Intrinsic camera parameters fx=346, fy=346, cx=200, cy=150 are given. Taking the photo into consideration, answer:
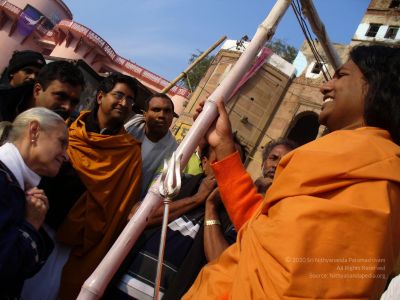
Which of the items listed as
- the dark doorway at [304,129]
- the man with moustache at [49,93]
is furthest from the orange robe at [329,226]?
the dark doorway at [304,129]

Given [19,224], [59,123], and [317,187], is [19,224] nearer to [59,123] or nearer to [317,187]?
[59,123]

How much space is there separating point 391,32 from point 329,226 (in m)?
22.2

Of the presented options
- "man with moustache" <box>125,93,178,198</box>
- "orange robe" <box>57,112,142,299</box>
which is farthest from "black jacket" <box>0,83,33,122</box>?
"man with moustache" <box>125,93,178,198</box>

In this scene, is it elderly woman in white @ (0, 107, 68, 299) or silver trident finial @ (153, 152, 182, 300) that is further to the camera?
elderly woman in white @ (0, 107, 68, 299)

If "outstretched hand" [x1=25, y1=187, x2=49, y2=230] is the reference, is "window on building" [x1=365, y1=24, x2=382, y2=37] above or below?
above

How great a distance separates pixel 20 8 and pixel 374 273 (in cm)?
2807

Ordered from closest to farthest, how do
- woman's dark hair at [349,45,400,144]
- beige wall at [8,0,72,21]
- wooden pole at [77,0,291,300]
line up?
woman's dark hair at [349,45,400,144] → wooden pole at [77,0,291,300] → beige wall at [8,0,72,21]

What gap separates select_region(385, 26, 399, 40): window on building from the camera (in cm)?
1906

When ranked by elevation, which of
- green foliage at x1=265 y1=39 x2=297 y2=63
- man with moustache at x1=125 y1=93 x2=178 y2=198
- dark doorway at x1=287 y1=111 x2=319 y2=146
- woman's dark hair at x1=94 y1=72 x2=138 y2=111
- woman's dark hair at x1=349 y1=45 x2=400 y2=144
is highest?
green foliage at x1=265 y1=39 x2=297 y2=63

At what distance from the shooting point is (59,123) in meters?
1.82

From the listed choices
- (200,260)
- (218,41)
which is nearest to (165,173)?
(200,260)

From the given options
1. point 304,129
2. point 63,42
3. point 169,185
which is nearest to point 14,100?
point 169,185

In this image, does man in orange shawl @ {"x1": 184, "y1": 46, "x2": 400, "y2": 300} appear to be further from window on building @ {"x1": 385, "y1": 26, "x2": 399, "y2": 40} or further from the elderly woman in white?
window on building @ {"x1": 385, "y1": 26, "x2": 399, "y2": 40}

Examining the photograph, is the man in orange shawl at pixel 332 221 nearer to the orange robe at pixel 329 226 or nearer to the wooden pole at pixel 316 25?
the orange robe at pixel 329 226
